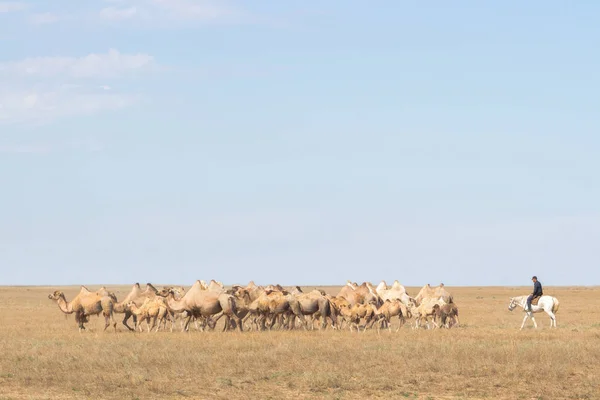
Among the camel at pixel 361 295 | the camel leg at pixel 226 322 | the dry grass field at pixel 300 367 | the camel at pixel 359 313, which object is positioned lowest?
the dry grass field at pixel 300 367

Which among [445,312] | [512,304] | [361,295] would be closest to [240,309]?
[445,312]

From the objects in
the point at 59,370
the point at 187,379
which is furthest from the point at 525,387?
the point at 59,370

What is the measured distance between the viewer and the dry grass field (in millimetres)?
17516

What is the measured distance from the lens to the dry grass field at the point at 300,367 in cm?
1752

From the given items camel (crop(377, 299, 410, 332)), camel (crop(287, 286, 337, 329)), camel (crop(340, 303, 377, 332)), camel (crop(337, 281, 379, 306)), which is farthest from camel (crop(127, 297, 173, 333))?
camel (crop(337, 281, 379, 306))

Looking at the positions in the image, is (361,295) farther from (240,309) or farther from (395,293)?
(240,309)

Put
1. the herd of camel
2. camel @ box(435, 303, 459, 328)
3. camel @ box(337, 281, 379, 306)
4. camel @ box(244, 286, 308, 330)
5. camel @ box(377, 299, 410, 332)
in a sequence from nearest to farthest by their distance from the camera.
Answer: the herd of camel
camel @ box(244, 286, 308, 330)
camel @ box(377, 299, 410, 332)
camel @ box(435, 303, 459, 328)
camel @ box(337, 281, 379, 306)

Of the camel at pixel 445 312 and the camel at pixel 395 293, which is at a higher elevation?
the camel at pixel 395 293

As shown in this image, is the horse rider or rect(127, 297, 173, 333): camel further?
the horse rider

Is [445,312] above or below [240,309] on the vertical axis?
below

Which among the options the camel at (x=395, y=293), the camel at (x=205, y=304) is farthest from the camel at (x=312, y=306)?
the camel at (x=395, y=293)

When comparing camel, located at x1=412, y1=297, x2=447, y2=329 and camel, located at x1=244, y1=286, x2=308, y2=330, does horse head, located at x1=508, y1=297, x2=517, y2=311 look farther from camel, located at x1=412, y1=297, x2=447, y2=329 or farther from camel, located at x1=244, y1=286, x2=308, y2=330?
camel, located at x1=244, y1=286, x2=308, y2=330

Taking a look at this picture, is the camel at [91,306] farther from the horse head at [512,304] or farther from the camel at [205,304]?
the horse head at [512,304]

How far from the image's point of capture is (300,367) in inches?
779
